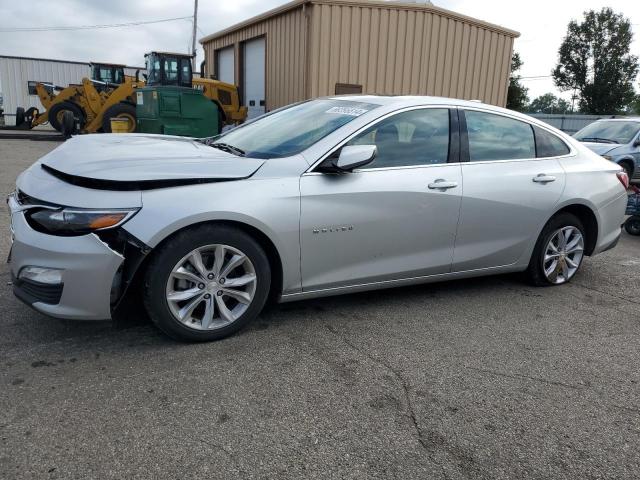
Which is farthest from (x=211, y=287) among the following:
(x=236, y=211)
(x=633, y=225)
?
(x=633, y=225)

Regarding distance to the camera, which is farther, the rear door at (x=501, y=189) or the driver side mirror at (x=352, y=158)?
the rear door at (x=501, y=189)

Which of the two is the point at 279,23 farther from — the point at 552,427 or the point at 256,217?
the point at 552,427

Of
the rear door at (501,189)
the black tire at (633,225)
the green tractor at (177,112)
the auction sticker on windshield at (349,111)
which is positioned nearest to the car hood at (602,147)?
the black tire at (633,225)

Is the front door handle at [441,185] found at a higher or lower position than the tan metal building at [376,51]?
lower

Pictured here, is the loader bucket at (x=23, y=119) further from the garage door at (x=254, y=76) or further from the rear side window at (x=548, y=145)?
the rear side window at (x=548, y=145)

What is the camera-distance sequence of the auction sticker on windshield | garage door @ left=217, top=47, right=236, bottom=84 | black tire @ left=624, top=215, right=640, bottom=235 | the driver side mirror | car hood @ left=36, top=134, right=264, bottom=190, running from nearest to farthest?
car hood @ left=36, top=134, right=264, bottom=190, the driver side mirror, the auction sticker on windshield, black tire @ left=624, top=215, right=640, bottom=235, garage door @ left=217, top=47, right=236, bottom=84

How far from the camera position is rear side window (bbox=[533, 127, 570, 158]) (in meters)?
4.55

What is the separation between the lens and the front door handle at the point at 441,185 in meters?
3.86

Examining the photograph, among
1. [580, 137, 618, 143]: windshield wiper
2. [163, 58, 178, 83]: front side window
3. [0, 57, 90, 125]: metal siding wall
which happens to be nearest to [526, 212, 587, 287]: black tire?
[580, 137, 618, 143]: windshield wiper

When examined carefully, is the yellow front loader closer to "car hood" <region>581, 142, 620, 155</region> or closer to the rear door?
"car hood" <region>581, 142, 620, 155</region>

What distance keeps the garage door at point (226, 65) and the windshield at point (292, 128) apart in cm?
1522

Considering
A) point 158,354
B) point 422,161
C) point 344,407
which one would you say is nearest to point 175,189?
point 158,354

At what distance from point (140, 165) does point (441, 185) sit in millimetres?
2003

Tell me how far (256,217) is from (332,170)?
602 mm
